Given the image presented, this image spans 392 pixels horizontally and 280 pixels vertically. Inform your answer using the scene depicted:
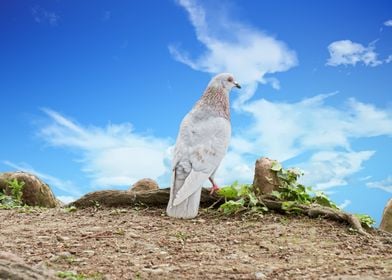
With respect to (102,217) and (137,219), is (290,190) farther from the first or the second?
(102,217)

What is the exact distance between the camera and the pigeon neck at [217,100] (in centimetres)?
874

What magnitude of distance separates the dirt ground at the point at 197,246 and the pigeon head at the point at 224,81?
2.09 m

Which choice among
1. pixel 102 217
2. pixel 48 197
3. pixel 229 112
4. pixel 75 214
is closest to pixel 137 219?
pixel 102 217

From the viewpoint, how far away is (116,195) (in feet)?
31.0

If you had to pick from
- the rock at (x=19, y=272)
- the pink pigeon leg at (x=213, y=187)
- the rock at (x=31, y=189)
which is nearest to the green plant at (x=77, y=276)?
the rock at (x=19, y=272)

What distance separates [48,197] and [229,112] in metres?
5.17

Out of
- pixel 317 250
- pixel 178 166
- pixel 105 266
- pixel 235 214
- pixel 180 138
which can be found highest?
pixel 180 138

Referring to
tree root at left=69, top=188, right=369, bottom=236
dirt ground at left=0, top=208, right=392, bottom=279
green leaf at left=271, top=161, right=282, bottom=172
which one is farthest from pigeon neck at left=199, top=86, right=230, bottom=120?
dirt ground at left=0, top=208, right=392, bottom=279

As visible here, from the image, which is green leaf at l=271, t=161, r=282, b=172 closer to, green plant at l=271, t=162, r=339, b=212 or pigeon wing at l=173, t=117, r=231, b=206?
green plant at l=271, t=162, r=339, b=212

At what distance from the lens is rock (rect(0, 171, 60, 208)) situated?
1173cm

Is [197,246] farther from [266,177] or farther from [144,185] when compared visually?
[144,185]

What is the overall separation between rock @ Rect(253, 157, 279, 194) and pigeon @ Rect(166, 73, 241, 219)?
2.36 ft

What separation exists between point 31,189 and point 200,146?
17.0ft

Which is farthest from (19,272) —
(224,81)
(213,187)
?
(224,81)
